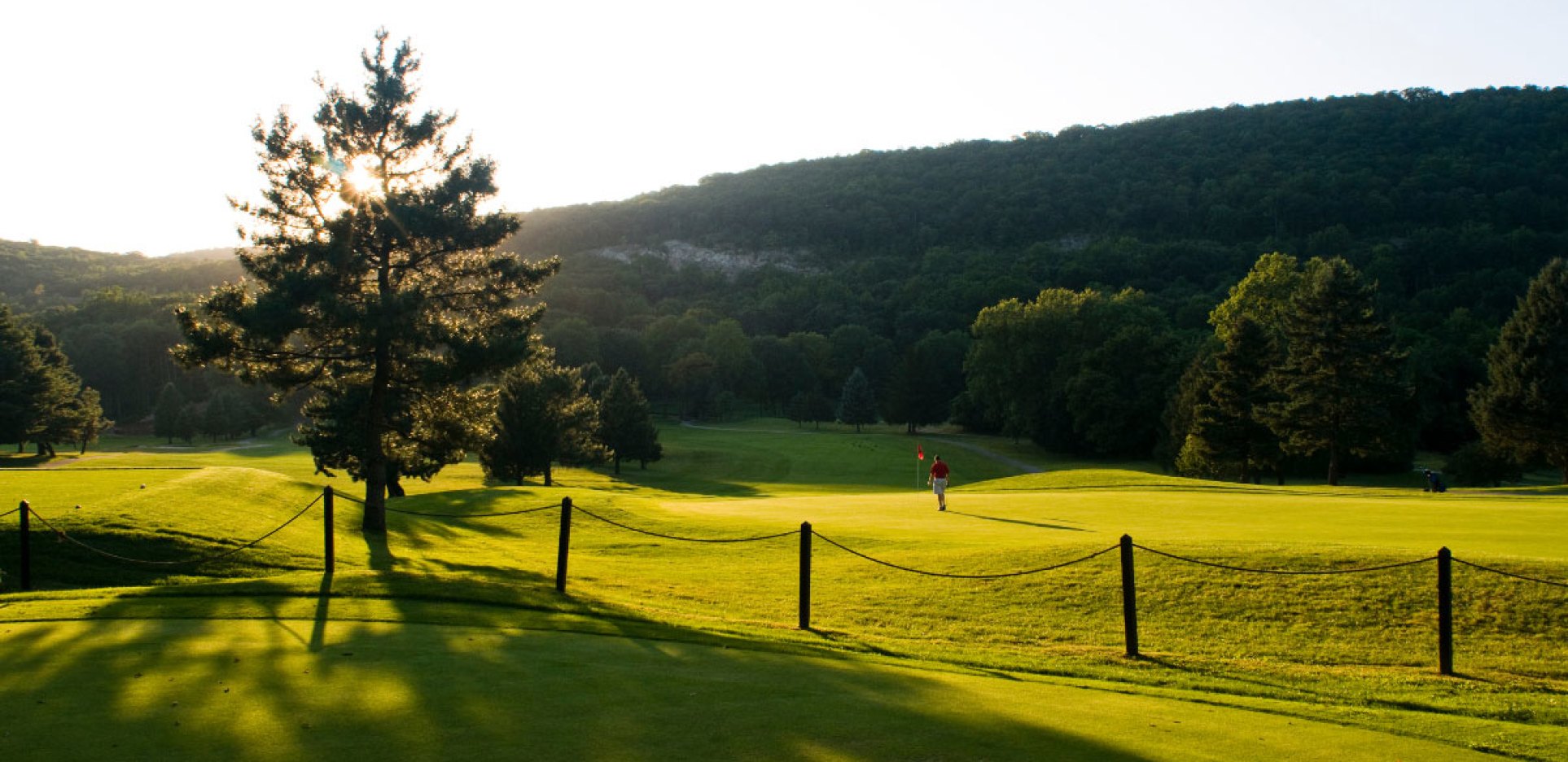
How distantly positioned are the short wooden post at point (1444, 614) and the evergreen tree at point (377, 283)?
20.2 metres

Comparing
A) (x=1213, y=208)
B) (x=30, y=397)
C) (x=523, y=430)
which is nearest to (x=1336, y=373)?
(x=523, y=430)

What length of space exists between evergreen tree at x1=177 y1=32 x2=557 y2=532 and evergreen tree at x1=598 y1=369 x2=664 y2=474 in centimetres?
4469

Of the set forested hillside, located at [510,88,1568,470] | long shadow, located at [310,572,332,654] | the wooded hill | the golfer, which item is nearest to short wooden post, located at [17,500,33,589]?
long shadow, located at [310,572,332,654]

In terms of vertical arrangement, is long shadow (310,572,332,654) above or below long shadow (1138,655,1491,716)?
above

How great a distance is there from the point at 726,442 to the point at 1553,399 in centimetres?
5903

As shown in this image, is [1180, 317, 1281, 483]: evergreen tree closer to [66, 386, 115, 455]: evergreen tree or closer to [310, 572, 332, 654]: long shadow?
[310, 572, 332, 654]: long shadow

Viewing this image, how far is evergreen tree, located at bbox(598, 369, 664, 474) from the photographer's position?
72.2 metres

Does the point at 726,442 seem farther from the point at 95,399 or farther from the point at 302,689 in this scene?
the point at 302,689

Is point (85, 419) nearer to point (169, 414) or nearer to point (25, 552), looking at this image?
point (169, 414)

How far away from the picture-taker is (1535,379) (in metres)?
46.0

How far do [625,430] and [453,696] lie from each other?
65.0 meters

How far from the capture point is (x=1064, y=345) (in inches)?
3275

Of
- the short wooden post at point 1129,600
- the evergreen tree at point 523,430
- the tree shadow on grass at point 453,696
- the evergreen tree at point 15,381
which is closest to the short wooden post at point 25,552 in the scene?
the tree shadow on grass at point 453,696

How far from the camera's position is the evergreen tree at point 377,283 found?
79.4 ft
